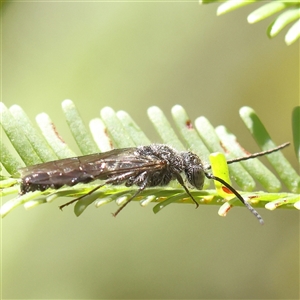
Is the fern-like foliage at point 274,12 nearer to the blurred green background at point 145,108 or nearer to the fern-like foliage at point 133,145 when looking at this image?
the fern-like foliage at point 133,145

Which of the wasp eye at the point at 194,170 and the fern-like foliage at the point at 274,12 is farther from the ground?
the fern-like foliage at the point at 274,12

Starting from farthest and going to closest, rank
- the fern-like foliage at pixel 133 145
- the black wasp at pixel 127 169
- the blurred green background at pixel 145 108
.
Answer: the blurred green background at pixel 145 108 → the black wasp at pixel 127 169 → the fern-like foliage at pixel 133 145

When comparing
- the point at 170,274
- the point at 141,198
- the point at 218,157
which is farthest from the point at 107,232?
the point at 218,157

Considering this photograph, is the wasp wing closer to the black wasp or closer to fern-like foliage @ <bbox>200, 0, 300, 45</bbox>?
the black wasp

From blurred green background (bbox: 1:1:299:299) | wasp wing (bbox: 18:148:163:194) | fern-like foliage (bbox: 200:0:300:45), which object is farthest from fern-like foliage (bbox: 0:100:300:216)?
blurred green background (bbox: 1:1:299:299)

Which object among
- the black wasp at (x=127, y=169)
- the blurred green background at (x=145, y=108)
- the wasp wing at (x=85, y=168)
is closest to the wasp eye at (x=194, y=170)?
the black wasp at (x=127, y=169)

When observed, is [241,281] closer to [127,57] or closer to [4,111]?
[127,57]
